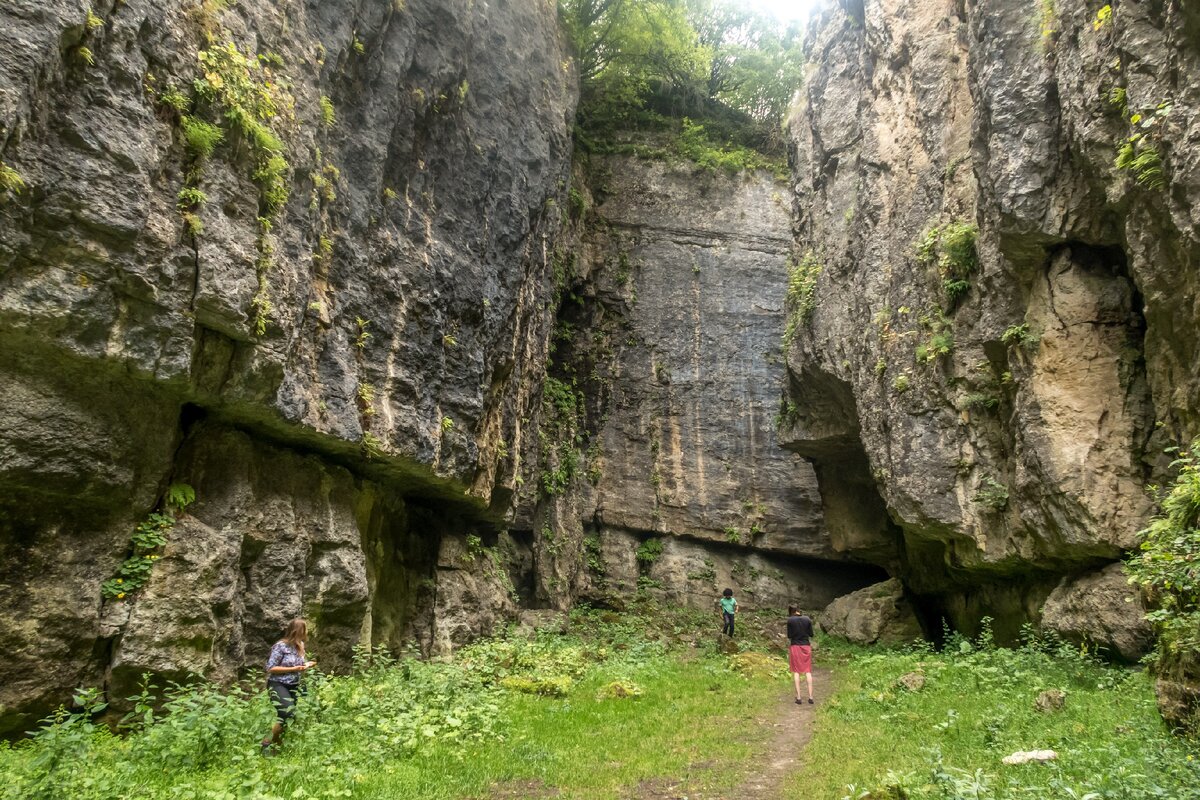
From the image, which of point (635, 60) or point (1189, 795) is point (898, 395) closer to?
point (1189, 795)

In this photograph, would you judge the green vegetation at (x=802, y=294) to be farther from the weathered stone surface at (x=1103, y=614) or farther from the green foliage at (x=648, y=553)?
the weathered stone surface at (x=1103, y=614)

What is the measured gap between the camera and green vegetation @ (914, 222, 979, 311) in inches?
543

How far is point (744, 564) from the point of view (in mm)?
23688

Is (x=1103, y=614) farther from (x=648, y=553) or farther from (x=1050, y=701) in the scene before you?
(x=648, y=553)

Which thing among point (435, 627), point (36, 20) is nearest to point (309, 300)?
point (36, 20)

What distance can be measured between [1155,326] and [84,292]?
12968 millimetres

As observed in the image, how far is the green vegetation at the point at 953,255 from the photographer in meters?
13.8

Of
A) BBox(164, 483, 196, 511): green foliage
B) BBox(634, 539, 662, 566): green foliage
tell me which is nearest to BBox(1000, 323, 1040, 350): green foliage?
BBox(164, 483, 196, 511): green foliage

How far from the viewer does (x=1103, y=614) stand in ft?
36.4

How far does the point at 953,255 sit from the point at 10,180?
14329mm

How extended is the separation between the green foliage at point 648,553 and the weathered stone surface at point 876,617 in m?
5.60

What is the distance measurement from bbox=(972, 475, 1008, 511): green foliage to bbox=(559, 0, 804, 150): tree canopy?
57.5 ft

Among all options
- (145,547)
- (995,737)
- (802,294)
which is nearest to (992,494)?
(995,737)

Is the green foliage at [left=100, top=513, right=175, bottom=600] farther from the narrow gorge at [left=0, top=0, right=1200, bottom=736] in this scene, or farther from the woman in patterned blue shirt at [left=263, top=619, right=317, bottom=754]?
the woman in patterned blue shirt at [left=263, top=619, right=317, bottom=754]
